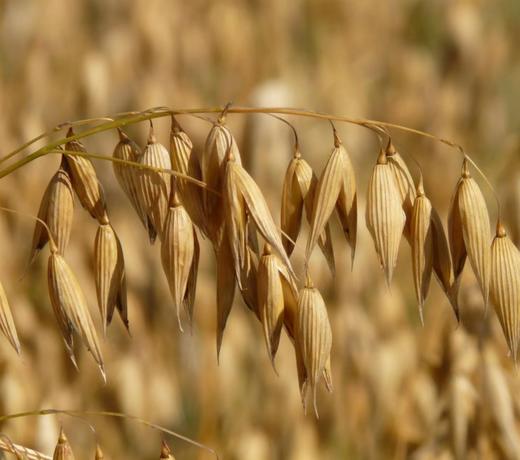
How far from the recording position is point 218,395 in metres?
2.00

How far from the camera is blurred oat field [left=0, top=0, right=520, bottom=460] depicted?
1.54m

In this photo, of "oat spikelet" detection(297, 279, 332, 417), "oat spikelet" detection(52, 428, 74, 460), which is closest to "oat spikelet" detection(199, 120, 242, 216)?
"oat spikelet" detection(297, 279, 332, 417)

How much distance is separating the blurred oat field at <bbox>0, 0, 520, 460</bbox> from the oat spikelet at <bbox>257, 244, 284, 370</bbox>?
Answer: 0.61ft

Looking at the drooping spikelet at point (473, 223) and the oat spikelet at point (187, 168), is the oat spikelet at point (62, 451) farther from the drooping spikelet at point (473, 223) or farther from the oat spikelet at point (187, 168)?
the drooping spikelet at point (473, 223)

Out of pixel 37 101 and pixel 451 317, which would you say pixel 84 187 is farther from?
pixel 37 101

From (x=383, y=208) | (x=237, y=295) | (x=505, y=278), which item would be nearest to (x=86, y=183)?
(x=383, y=208)

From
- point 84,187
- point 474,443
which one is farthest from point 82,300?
point 474,443

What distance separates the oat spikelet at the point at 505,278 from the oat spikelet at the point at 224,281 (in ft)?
0.78

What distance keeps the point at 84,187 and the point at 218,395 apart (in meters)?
1.04

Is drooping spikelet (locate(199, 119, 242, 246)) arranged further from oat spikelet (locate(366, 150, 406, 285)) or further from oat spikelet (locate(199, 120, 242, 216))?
oat spikelet (locate(366, 150, 406, 285))

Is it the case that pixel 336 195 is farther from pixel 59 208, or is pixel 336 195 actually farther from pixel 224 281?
pixel 59 208

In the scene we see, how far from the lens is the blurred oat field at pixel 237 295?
1538mm

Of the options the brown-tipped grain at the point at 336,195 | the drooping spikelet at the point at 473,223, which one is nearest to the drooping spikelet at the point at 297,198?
the brown-tipped grain at the point at 336,195

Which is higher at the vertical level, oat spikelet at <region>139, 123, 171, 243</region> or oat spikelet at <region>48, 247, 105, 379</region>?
oat spikelet at <region>139, 123, 171, 243</region>
